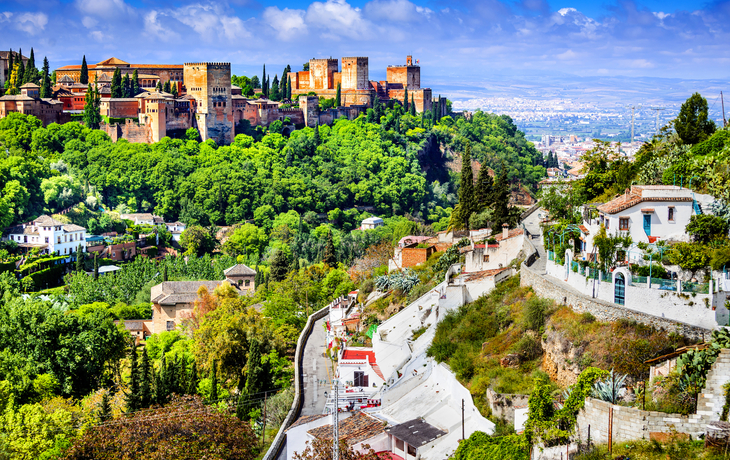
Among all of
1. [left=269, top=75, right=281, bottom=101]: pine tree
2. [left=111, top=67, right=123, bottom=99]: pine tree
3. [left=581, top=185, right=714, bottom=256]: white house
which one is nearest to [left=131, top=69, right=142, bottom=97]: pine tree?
[left=111, top=67, right=123, bottom=99]: pine tree

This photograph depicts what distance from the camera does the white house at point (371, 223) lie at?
68.4 m

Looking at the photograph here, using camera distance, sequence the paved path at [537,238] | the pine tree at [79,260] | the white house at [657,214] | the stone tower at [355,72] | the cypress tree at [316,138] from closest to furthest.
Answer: the white house at [657,214] < the paved path at [537,238] < the pine tree at [79,260] < the cypress tree at [316,138] < the stone tower at [355,72]

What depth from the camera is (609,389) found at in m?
13.6

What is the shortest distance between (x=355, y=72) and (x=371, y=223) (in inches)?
951

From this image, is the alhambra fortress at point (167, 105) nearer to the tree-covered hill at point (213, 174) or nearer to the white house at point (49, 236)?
the tree-covered hill at point (213, 174)

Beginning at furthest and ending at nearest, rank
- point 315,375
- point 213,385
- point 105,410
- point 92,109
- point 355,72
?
point 355,72, point 92,109, point 213,385, point 315,375, point 105,410

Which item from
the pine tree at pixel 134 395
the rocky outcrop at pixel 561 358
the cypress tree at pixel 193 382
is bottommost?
the cypress tree at pixel 193 382

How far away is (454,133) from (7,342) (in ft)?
222

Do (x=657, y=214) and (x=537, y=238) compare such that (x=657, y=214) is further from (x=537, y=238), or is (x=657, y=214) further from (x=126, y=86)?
(x=126, y=86)

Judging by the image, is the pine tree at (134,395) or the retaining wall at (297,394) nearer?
the retaining wall at (297,394)

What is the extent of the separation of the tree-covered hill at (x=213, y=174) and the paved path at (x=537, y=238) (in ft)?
127

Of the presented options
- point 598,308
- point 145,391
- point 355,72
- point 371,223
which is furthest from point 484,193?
point 355,72

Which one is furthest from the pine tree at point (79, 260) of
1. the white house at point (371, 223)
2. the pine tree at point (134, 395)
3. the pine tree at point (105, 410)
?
the pine tree at point (105, 410)

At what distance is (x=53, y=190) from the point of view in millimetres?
64875
